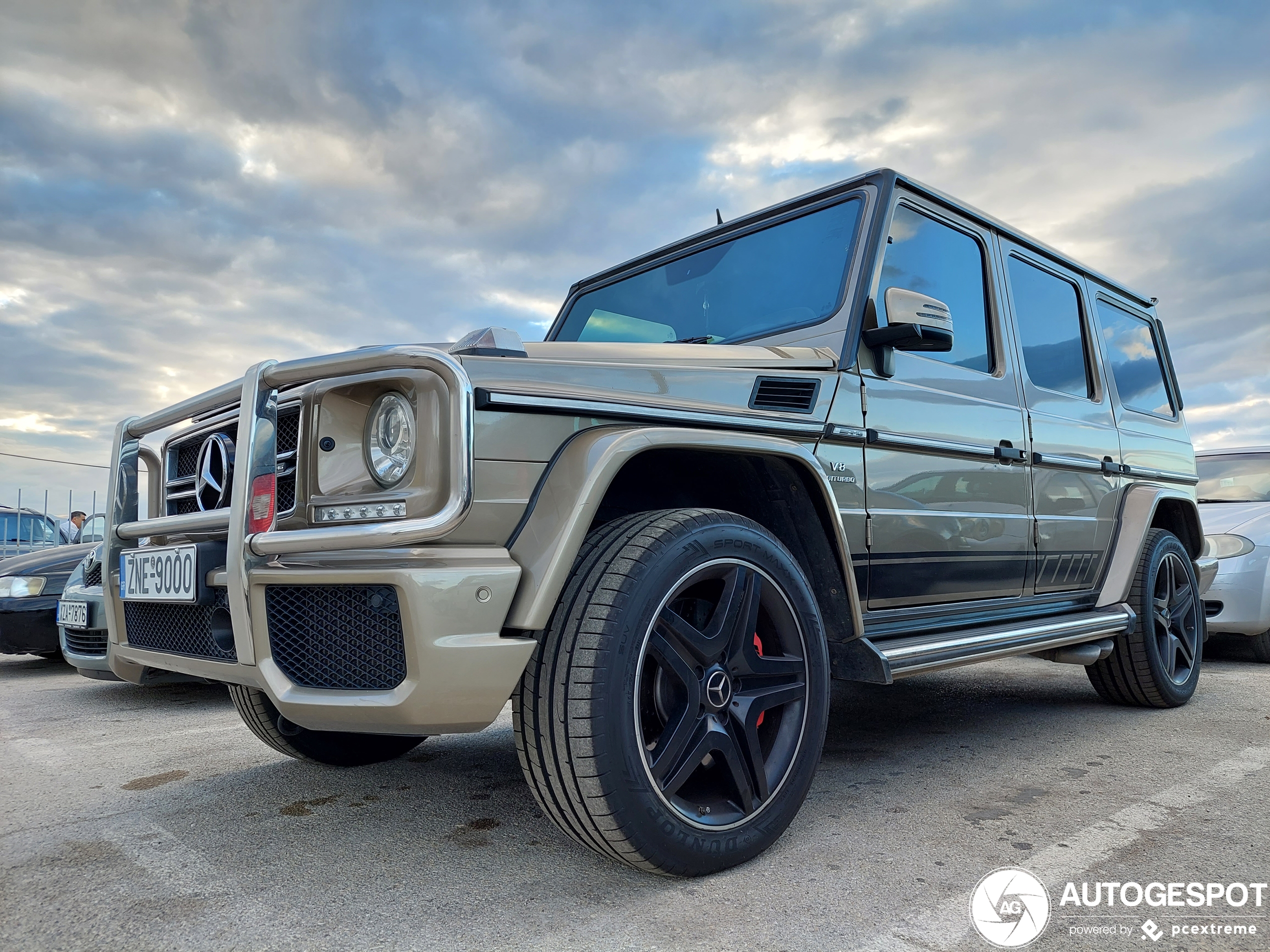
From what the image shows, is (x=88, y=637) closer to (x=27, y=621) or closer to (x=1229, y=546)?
(x=27, y=621)

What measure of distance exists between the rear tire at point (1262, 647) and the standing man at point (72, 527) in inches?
554

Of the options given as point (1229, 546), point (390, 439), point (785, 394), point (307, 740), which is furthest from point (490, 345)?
point (1229, 546)

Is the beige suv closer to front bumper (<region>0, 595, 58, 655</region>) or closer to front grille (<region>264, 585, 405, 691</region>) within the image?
front grille (<region>264, 585, 405, 691</region>)

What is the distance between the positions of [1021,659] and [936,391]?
12.7ft

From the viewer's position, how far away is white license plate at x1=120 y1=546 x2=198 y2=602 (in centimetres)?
204

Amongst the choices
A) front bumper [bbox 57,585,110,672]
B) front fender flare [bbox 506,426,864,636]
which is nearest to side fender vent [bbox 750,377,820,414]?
front fender flare [bbox 506,426,864,636]

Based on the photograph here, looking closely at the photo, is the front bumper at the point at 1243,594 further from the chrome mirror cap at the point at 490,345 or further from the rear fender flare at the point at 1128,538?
the chrome mirror cap at the point at 490,345

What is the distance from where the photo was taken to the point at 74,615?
14.5ft

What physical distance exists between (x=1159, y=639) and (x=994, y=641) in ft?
5.72

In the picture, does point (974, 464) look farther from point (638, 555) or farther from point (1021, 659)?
point (1021, 659)

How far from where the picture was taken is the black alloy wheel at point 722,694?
196cm

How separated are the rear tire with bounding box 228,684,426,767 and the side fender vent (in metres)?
1.45

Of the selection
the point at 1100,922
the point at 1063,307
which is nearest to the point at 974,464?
the point at 1063,307

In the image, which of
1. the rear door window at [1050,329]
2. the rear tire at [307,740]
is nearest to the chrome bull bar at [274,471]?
the rear tire at [307,740]
